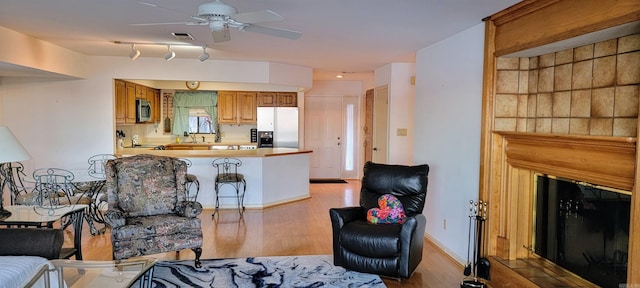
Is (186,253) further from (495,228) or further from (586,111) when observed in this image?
(586,111)

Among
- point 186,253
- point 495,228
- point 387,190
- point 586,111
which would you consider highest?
point 586,111

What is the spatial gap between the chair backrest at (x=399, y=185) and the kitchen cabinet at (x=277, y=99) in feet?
13.3

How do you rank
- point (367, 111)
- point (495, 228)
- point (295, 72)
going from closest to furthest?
point (495, 228), point (295, 72), point (367, 111)

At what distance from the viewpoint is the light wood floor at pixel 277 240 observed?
3.67 m

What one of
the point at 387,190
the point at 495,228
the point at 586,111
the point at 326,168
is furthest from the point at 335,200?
the point at 586,111

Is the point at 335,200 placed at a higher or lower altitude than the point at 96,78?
lower

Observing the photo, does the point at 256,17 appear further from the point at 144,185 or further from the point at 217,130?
the point at 217,130

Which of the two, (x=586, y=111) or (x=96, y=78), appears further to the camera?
(x=96, y=78)

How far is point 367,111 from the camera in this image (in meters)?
8.63

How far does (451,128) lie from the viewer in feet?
13.4

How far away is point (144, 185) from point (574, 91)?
3738 mm

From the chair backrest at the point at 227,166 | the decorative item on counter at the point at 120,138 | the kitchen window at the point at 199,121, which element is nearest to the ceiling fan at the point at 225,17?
the chair backrest at the point at 227,166

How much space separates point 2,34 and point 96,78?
6.03 feet

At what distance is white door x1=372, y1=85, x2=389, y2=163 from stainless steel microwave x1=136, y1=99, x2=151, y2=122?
13.4ft
